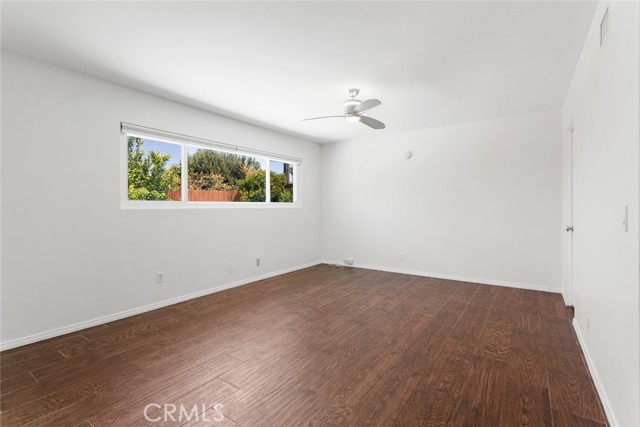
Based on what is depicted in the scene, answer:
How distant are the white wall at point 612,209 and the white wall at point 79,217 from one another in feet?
12.7

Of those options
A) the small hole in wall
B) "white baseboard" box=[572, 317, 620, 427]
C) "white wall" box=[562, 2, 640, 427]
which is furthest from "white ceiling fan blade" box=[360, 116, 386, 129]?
"white baseboard" box=[572, 317, 620, 427]

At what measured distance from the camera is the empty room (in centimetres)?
177

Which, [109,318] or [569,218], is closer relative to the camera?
[109,318]

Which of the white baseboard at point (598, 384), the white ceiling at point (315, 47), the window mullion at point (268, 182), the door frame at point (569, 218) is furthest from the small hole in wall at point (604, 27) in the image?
the window mullion at point (268, 182)

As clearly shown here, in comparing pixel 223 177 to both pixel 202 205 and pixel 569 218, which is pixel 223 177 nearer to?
pixel 202 205

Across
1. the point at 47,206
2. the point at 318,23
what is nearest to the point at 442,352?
the point at 318,23

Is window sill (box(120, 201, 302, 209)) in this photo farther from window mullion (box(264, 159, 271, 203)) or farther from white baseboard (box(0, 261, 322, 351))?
white baseboard (box(0, 261, 322, 351))

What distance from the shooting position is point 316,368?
2191 millimetres

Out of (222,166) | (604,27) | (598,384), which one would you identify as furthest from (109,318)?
(604,27)

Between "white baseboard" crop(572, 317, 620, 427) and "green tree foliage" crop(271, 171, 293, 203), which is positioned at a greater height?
"green tree foliage" crop(271, 171, 293, 203)

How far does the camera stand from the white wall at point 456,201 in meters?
4.10

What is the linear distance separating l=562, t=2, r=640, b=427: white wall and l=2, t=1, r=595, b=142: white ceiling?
47 cm

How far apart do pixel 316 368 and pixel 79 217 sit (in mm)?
2593

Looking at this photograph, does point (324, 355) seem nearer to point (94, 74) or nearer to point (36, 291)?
point (36, 291)
